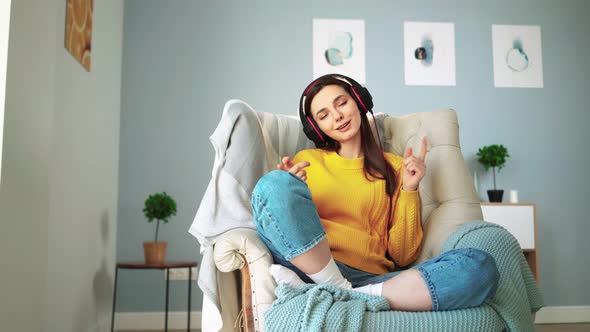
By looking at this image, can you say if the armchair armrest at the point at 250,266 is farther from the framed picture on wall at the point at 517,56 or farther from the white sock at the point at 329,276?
the framed picture on wall at the point at 517,56

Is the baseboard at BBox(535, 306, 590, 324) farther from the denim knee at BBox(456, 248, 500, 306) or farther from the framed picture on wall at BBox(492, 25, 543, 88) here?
the denim knee at BBox(456, 248, 500, 306)

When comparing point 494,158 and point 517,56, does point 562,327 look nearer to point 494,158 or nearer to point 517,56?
point 494,158

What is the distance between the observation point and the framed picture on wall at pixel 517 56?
3779 millimetres

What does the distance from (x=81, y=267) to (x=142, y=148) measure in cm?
105

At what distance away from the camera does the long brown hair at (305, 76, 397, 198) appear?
1867 millimetres

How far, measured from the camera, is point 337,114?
1915mm

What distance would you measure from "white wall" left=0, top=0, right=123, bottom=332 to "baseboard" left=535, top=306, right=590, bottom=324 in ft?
8.77

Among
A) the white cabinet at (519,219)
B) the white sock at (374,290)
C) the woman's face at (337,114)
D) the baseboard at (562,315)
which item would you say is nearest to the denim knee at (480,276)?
the white sock at (374,290)

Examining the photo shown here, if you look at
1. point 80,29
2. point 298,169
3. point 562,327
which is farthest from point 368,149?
point 562,327

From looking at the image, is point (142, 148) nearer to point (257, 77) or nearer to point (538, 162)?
point (257, 77)

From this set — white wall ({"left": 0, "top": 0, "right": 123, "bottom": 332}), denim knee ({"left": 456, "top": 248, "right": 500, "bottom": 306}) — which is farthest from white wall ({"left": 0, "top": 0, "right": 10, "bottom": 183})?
denim knee ({"left": 456, "top": 248, "right": 500, "bottom": 306})

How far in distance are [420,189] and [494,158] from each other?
1.80 meters

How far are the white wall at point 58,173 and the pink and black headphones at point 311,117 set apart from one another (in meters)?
0.89

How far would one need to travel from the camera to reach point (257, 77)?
360 cm
